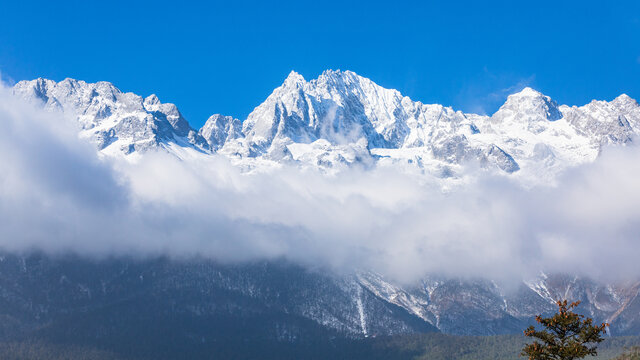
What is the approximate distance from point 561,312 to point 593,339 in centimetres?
411

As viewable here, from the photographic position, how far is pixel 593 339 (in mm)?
70875

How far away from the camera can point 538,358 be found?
72500mm

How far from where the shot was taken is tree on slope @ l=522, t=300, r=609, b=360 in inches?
2778

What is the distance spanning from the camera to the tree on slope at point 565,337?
70562 mm

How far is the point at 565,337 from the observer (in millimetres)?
72750

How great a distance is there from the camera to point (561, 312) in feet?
232

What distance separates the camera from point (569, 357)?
7100 cm

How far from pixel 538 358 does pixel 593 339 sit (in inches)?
221

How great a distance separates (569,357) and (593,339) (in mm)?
2912

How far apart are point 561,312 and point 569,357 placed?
4.51 meters

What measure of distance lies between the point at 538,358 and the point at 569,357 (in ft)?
9.90
